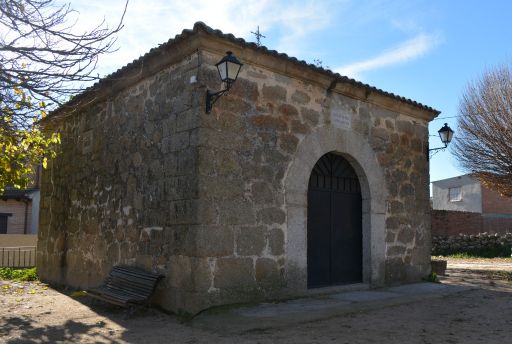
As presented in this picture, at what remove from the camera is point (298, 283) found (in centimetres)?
664

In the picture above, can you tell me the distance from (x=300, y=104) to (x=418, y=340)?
11.5 feet

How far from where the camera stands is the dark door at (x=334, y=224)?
7.29 metres

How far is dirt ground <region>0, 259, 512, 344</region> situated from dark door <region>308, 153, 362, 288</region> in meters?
1.26

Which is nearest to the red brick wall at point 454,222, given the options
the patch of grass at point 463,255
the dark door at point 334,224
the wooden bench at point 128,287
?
the patch of grass at point 463,255

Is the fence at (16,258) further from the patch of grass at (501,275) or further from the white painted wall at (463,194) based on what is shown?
the white painted wall at (463,194)

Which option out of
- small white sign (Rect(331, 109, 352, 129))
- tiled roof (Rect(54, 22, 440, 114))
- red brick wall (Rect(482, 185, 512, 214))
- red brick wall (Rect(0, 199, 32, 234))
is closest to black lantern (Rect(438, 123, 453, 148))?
tiled roof (Rect(54, 22, 440, 114))

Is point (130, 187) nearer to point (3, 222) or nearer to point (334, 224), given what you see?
point (334, 224)

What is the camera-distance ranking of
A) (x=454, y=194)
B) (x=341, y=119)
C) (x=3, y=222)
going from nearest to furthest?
1. (x=341, y=119)
2. (x=3, y=222)
3. (x=454, y=194)

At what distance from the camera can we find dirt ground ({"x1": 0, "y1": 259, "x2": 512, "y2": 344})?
4.82 m

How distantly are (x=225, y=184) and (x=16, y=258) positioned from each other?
27.6ft

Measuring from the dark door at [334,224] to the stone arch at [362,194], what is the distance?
13 cm

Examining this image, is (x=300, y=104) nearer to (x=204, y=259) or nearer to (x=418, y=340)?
(x=204, y=259)

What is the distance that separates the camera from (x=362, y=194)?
789 centimetres

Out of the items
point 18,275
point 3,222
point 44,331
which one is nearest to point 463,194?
point 3,222
